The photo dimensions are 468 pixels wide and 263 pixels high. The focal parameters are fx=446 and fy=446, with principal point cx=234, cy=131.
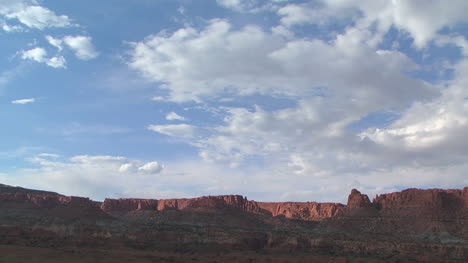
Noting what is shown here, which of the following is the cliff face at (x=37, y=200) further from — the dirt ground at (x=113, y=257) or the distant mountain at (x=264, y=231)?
the dirt ground at (x=113, y=257)

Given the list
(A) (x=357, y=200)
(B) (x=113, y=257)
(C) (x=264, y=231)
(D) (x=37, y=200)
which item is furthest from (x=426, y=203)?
(D) (x=37, y=200)

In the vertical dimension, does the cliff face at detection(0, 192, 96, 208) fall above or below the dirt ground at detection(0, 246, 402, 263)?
above

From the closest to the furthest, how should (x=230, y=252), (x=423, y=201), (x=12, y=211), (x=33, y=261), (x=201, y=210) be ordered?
(x=33, y=261) < (x=230, y=252) < (x=423, y=201) < (x=12, y=211) < (x=201, y=210)

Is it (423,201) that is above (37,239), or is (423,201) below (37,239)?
above

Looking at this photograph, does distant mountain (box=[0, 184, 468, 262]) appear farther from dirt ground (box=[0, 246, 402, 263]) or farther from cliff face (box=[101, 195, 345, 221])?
cliff face (box=[101, 195, 345, 221])

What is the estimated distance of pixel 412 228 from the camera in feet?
240

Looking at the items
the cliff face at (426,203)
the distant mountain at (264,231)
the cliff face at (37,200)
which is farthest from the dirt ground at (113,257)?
the cliff face at (37,200)

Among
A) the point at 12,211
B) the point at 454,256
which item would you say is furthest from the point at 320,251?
the point at 12,211

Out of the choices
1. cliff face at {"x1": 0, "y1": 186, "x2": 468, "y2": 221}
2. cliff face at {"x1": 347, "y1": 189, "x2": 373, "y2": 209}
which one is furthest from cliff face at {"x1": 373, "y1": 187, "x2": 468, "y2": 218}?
cliff face at {"x1": 347, "y1": 189, "x2": 373, "y2": 209}

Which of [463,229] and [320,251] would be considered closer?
[320,251]

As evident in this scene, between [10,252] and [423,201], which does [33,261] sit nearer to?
[10,252]

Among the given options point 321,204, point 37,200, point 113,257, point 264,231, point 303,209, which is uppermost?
point 321,204

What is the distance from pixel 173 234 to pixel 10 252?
27825 mm

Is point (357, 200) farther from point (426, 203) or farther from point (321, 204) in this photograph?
point (321, 204)
